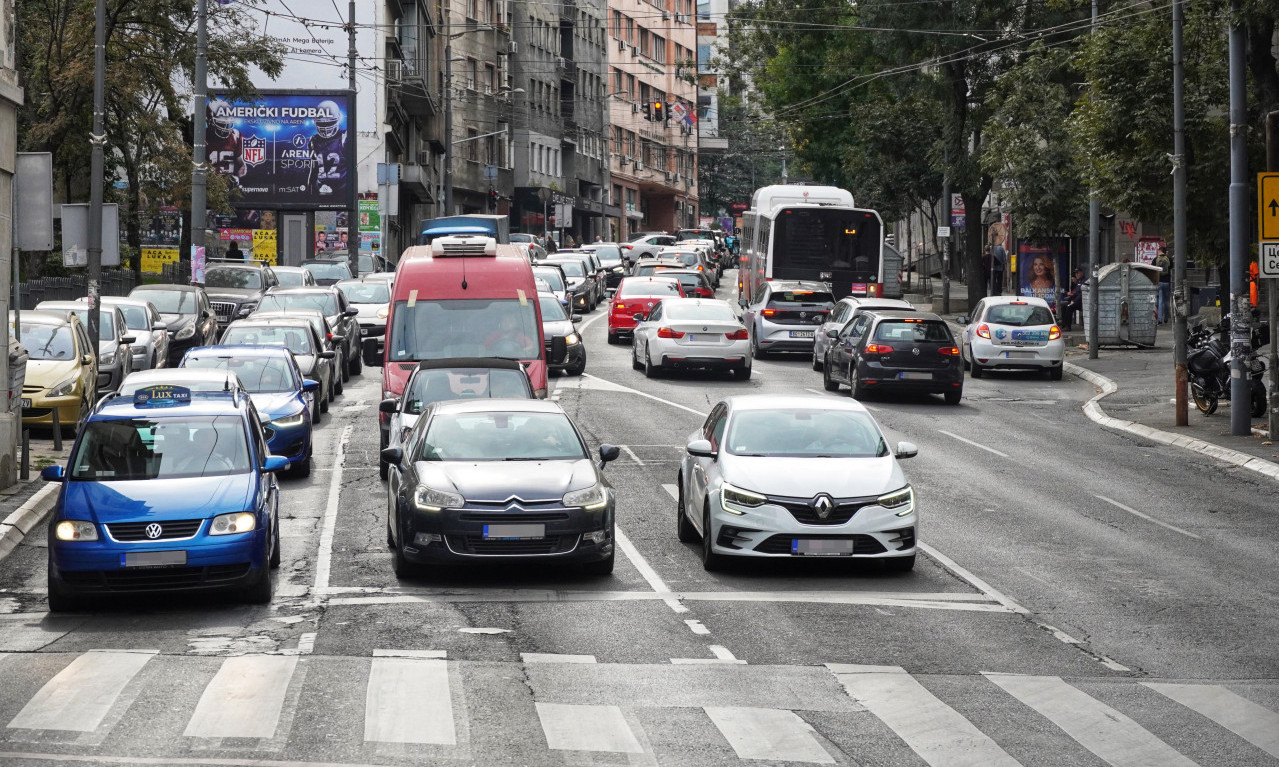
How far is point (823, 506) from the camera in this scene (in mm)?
14125

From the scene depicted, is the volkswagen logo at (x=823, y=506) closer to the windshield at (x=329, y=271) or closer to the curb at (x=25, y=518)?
the curb at (x=25, y=518)

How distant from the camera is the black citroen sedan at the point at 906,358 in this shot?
29172mm

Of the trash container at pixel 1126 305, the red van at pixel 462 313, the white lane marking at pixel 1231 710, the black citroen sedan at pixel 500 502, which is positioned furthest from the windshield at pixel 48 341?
the trash container at pixel 1126 305

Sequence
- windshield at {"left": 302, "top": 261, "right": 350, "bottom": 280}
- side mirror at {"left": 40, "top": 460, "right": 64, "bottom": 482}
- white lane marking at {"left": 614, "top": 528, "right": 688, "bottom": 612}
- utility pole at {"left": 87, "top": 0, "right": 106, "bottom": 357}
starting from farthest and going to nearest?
windshield at {"left": 302, "top": 261, "right": 350, "bottom": 280} < utility pole at {"left": 87, "top": 0, "right": 106, "bottom": 357} < white lane marking at {"left": 614, "top": 528, "right": 688, "bottom": 612} < side mirror at {"left": 40, "top": 460, "right": 64, "bottom": 482}

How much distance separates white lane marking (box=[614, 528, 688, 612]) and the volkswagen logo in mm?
1409

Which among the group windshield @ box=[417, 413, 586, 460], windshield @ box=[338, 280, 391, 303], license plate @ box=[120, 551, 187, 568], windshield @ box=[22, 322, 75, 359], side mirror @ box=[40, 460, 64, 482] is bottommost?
license plate @ box=[120, 551, 187, 568]

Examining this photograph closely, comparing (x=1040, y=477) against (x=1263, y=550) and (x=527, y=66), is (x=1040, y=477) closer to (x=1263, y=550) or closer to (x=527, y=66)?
(x=1263, y=550)

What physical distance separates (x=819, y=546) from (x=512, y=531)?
257 centimetres

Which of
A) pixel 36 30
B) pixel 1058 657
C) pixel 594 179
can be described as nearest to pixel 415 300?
pixel 1058 657

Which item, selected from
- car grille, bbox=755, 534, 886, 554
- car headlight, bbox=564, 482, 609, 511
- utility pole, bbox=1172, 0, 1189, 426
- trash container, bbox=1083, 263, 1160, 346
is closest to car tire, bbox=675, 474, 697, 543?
car grille, bbox=755, 534, 886, 554

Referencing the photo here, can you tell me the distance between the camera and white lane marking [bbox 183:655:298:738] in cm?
905

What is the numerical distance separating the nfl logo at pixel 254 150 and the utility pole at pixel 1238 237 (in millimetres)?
42885

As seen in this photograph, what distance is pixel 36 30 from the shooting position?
134 ft

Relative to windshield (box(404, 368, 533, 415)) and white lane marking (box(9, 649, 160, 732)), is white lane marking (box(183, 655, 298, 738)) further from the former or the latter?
windshield (box(404, 368, 533, 415))
